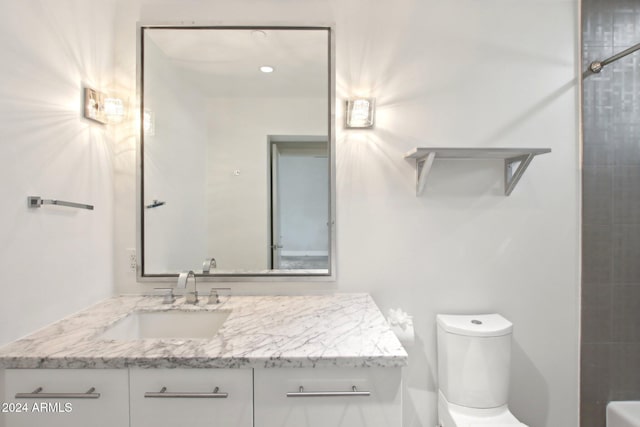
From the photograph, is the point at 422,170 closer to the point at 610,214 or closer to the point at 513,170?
the point at 513,170

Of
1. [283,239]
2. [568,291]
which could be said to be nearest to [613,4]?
[568,291]

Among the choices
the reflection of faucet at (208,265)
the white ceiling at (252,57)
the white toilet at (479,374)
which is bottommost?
the white toilet at (479,374)

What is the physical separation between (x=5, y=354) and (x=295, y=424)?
0.98 meters

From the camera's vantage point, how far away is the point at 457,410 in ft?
5.33

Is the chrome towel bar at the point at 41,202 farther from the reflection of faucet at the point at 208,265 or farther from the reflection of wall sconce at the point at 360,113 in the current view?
the reflection of wall sconce at the point at 360,113

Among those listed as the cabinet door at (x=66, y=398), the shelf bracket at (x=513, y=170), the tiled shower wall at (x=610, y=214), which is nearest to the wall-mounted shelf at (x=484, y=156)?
the shelf bracket at (x=513, y=170)

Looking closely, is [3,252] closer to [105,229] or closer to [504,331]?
[105,229]

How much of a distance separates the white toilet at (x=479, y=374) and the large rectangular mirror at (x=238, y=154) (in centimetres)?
75

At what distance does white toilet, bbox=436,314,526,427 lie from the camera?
159 cm

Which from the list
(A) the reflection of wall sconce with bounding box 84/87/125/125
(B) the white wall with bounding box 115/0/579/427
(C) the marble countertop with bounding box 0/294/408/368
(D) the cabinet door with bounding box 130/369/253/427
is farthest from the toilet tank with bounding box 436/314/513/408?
(A) the reflection of wall sconce with bounding box 84/87/125/125

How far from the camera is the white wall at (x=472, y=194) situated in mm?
1819

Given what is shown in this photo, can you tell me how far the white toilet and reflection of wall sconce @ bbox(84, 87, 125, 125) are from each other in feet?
6.67

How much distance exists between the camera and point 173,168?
181 centimetres

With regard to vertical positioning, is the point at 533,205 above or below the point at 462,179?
below
